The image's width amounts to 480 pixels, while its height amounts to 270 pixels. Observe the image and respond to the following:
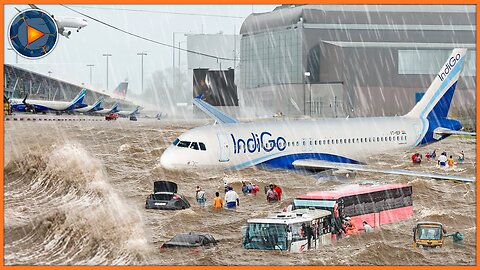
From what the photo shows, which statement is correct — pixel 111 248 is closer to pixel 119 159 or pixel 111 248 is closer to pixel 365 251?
pixel 365 251

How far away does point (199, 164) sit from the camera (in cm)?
4988

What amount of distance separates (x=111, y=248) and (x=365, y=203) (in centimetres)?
1444

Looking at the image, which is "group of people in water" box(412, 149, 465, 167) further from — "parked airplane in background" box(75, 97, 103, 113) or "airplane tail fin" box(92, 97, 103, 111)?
"airplane tail fin" box(92, 97, 103, 111)

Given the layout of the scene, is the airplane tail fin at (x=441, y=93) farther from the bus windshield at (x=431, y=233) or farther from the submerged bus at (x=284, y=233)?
the submerged bus at (x=284, y=233)

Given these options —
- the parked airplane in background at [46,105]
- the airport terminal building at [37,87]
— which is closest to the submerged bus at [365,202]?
the airport terminal building at [37,87]

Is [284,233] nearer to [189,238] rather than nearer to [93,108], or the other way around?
[189,238]

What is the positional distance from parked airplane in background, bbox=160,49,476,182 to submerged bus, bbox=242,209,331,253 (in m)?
13.6

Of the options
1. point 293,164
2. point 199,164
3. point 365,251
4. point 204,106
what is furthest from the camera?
point 204,106

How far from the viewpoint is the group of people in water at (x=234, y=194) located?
42.1 metres

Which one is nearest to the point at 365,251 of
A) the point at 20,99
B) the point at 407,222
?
the point at 407,222

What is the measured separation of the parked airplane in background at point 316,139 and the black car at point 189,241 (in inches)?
668

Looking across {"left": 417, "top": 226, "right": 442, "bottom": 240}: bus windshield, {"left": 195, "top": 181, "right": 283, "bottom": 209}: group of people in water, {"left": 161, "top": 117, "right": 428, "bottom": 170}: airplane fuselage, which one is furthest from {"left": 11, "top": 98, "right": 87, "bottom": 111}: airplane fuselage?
{"left": 417, "top": 226, "right": 442, "bottom": 240}: bus windshield

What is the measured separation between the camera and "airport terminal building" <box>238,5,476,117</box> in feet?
472

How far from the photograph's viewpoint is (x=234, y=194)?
42.1 meters
